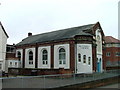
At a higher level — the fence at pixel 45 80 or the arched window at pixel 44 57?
the arched window at pixel 44 57

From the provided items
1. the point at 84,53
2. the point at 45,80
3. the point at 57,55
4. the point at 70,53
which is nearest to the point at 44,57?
the point at 57,55

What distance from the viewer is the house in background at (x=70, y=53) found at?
27422mm

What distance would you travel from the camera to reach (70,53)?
27.7 metres

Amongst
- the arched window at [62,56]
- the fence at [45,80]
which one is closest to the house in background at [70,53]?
the arched window at [62,56]

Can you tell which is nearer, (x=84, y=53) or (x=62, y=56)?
(x=84, y=53)

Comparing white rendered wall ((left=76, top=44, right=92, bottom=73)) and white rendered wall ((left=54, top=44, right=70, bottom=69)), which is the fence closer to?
white rendered wall ((left=76, top=44, right=92, bottom=73))

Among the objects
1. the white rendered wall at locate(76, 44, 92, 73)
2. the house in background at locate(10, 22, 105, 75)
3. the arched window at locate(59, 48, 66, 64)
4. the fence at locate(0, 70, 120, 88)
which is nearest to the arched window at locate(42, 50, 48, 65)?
the house in background at locate(10, 22, 105, 75)

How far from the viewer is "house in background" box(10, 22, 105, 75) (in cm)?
2742

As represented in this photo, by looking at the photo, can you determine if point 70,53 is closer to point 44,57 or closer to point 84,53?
point 84,53

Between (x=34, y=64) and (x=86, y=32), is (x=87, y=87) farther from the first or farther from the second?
(x=34, y=64)

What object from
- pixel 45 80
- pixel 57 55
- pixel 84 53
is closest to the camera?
pixel 45 80

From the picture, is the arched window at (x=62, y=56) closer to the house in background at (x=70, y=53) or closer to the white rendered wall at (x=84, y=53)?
the house in background at (x=70, y=53)

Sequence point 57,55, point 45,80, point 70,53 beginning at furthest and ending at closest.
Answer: point 57,55 < point 70,53 < point 45,80

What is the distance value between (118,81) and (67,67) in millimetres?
7879
